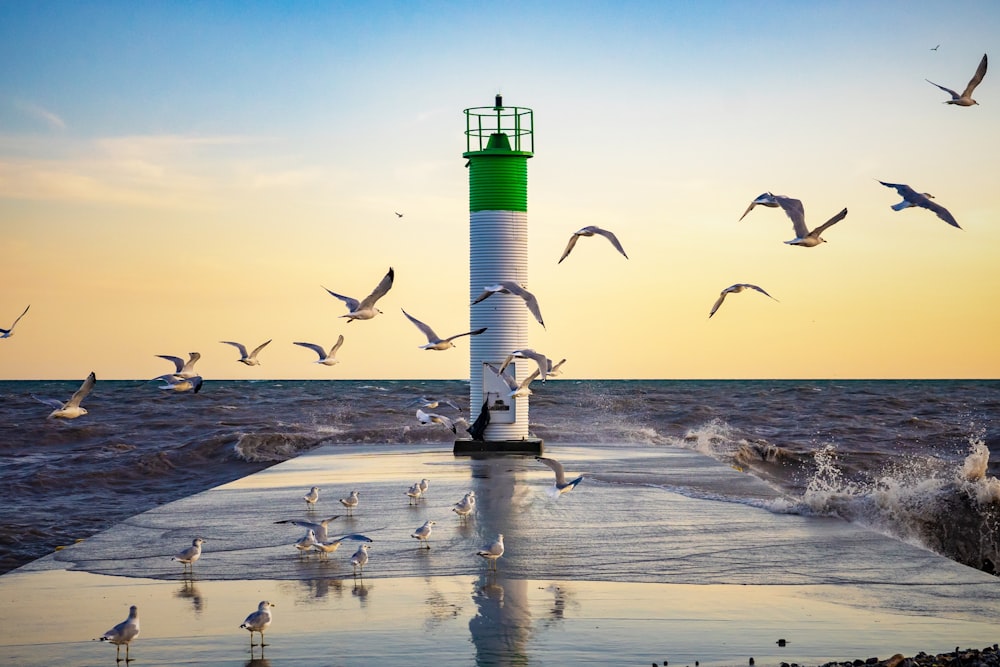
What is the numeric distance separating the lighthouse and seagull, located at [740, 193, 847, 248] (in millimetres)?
9148

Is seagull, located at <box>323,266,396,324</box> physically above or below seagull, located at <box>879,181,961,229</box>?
below

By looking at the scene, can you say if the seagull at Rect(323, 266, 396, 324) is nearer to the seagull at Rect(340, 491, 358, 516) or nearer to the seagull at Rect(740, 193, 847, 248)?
the seagull at Rect(340, 491, 358, 516)

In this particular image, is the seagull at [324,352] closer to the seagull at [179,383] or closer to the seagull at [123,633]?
the seagull at [179,383]

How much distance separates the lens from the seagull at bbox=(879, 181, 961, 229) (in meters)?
11.9

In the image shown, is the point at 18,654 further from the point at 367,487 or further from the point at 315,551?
the point at 367,487

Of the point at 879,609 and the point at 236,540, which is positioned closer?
the point at 879,609

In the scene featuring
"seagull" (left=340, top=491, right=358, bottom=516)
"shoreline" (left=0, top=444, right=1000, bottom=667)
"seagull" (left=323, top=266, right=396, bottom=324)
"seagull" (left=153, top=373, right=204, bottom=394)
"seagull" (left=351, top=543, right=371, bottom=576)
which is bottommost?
"shoreline" (left=0, top=444, right=1000, bottom=667)

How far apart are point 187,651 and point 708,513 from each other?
25.7ft

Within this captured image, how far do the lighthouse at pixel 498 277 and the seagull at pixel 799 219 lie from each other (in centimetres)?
915

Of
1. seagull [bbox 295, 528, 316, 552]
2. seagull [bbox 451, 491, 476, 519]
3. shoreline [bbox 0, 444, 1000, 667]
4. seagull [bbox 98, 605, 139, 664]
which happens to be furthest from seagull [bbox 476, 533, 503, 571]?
seagull [bbox 98, 605, 139, 664]

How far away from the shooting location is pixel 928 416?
51.2 metres

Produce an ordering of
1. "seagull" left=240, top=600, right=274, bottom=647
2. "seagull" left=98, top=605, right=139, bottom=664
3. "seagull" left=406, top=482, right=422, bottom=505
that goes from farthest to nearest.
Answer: "seagull" left=406, top=482, right=422, bottom=505 < "seagull" left=240, top=600, right=274, bottom=647 < "seagull" left=98, top=605, right=139, bottom=664

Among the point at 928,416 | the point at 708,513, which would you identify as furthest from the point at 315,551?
the point at 928,416

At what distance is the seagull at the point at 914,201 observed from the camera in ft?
39.0
